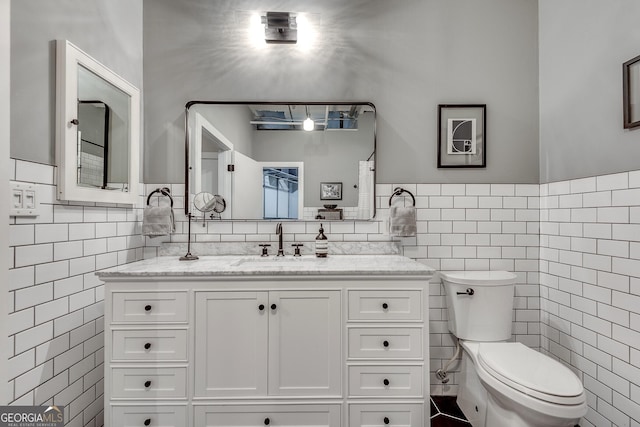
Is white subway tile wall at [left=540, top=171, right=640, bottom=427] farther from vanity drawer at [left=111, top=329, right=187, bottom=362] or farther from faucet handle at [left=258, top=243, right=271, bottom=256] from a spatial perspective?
vanity drawer at [left=111, top=329, right=187, bottom=362]

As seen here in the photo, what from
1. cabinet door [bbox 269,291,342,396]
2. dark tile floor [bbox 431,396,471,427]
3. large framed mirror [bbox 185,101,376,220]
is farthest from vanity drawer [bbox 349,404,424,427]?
large framed mirror [bbox 185,101,376,220]

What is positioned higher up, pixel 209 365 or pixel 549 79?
pixel 549 79

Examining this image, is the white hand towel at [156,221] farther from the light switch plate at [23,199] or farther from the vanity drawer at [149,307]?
the light switch plate at [23,199]

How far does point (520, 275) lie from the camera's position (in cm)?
215

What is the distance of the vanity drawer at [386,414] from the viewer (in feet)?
5.23

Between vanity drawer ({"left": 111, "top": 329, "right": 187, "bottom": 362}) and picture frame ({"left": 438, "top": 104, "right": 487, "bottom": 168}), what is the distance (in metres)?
1.90

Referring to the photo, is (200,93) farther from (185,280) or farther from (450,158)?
(450,158)

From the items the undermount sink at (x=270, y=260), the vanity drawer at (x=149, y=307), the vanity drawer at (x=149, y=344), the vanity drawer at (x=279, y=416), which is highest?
the undermount sink at (x=270, y=260)

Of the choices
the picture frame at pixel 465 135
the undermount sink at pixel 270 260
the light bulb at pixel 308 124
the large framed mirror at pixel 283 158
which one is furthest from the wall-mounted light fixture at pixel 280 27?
the undermount sink at pixel 270 260

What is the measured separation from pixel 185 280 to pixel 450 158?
1.82 metres

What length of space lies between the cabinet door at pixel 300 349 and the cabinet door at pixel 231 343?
0.17 feet

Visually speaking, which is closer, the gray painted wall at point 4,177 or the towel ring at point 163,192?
the gray painted wall at point 4,177

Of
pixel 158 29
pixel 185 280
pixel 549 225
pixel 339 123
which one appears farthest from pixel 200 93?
pixel 549 225

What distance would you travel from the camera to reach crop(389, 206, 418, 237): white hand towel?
2.01 meters
